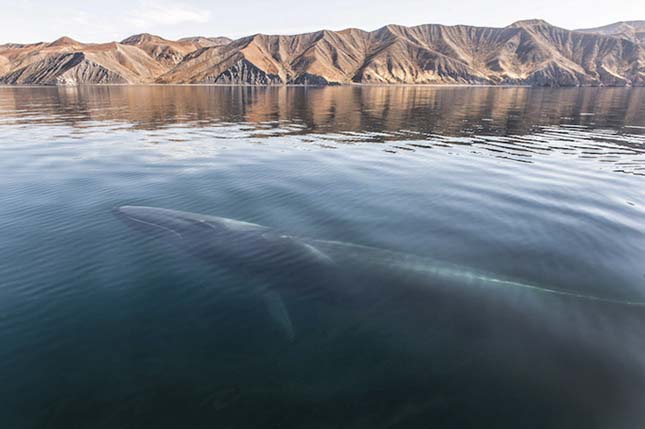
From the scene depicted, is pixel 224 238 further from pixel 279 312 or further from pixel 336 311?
pixel 336 311

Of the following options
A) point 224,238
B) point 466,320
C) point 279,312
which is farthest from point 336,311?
point 224,238

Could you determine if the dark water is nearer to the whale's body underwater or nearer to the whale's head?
the whale's body underwater

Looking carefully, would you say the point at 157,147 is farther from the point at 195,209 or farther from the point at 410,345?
the point at 410,345

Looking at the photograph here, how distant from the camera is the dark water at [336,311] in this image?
8.44 m

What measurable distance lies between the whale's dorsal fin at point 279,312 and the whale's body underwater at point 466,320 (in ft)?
0.12

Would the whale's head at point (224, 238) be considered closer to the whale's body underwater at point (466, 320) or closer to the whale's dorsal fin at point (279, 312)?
the whale's body underwater at point (466, 320)

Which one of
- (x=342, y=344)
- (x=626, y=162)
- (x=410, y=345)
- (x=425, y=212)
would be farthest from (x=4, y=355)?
(x=626, y=162)

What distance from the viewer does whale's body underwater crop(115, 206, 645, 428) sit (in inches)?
354

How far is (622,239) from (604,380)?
1075 centimetres

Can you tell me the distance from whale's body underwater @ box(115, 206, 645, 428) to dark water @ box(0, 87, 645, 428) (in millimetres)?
61

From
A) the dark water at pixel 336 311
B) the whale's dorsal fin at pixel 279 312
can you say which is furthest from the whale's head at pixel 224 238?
the whale's dorsal fin at pixel 279 312

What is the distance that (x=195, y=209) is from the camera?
2055cm

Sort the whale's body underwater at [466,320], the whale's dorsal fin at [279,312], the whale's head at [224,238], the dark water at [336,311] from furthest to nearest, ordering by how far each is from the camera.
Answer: the whale's head at [224,238] → the whale's dorsal fin at [279,312] → the whale's body underwater at [466,320] → the dark water at [336,311]

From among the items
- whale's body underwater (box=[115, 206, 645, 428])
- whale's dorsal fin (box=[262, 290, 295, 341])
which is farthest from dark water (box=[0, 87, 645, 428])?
whale's dorsal fin (box=[262, 290, 295, 341])
